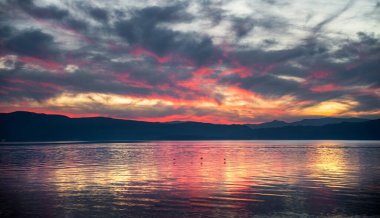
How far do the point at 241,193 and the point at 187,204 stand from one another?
786 cm

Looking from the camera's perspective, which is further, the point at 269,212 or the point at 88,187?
the point at 88,187

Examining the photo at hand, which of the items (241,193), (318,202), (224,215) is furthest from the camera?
(241,193)

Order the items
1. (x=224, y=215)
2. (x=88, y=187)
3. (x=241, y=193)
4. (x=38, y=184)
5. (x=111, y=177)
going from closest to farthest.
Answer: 1. (x=224, y=215)
2. (x=241, y=193)
3. (x=88, y=187)
4. (x=38, y=184)
5. (x=111, y=177)

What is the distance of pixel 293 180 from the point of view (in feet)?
152

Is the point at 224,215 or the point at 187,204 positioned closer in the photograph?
the point at 224,215

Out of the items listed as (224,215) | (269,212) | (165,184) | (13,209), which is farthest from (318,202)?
(13,209)

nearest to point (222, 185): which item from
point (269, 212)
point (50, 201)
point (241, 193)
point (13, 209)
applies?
point (241, 193)

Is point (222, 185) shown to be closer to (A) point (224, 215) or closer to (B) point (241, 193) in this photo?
(B) point (241, 193)

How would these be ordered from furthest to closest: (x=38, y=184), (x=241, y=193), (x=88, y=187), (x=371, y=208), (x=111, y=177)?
1. (x=111, y=177)
2. (x=38, y=184)
3. (x=88, y=187)
4. (x=241, y=193)
5. (x=371, y=208)

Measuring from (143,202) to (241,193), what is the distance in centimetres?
Answer: 1072

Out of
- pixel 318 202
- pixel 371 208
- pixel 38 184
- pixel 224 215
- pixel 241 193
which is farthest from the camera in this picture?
pixel 38 184

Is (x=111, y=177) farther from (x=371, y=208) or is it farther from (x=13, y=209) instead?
(x=371, y=208)

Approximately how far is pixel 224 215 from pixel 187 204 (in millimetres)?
5269

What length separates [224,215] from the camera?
25.5 m
